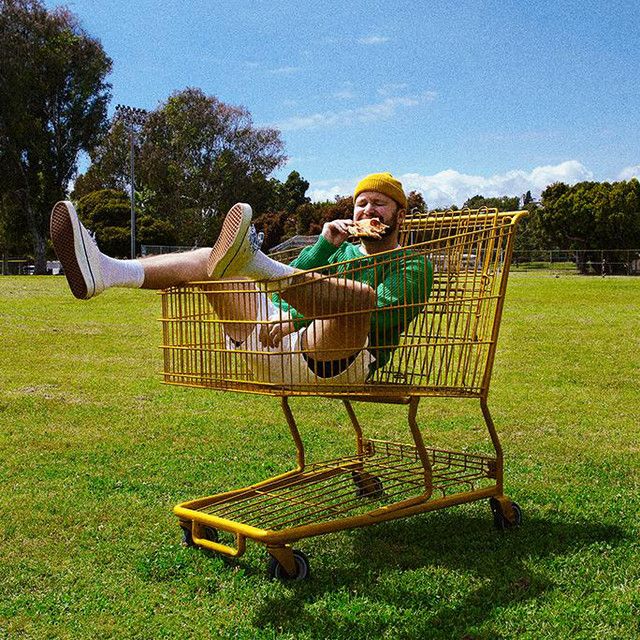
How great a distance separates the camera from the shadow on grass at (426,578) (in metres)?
3.17

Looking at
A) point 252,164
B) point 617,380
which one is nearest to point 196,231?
point 252,164

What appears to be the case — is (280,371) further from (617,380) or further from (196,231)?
(196,231)

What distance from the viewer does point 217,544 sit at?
12.3 feet

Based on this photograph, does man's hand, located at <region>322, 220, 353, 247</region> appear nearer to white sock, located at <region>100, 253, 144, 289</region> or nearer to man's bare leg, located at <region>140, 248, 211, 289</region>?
man's bare leg, located at <region>140, 248, 211, 289</region>

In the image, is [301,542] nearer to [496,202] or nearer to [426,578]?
[426,578]

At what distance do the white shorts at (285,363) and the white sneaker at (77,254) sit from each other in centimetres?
68

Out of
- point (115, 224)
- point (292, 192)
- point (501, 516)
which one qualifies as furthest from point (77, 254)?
point (292, 192)

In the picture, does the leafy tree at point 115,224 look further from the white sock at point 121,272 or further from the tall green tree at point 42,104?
the white sock at point 121,272

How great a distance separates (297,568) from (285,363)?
2.87 feet

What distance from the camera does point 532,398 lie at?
8031mm

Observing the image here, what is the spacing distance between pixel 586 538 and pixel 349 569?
3.96 ft

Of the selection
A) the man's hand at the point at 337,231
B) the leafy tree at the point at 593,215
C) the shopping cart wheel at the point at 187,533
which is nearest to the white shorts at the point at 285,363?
the man's hand at the point at 337,231

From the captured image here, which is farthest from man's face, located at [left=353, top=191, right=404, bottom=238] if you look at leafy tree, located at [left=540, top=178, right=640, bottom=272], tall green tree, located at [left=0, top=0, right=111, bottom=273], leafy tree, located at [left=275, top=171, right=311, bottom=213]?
leafy tree, located at [left=275, top=171, right=311, bottom=213]

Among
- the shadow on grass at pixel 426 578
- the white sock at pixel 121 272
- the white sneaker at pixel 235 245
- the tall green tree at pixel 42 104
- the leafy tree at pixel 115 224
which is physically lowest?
the shadow on grass at pixel 426 578
